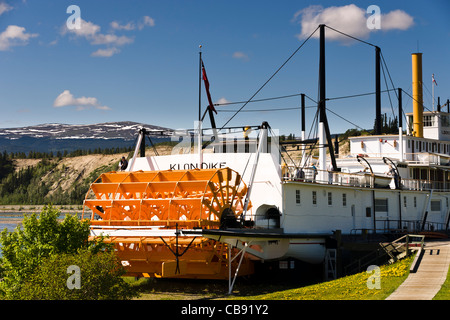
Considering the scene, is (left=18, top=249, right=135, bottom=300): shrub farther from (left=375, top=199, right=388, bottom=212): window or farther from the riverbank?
the riverbank

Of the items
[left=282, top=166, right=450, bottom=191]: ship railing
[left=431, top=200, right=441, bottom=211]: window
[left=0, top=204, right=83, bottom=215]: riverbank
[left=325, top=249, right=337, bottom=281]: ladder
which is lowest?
[left=0, top=204, right=83, bottom=215]: riverbank

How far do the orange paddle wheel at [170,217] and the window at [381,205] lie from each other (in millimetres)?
7031

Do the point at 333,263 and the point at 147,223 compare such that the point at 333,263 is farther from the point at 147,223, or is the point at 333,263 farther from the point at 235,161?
the point at 147,223

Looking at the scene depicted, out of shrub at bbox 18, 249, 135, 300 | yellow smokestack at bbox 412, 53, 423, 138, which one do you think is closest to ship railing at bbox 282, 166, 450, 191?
yellow smokestack at bbox 412, 53, 423, 138

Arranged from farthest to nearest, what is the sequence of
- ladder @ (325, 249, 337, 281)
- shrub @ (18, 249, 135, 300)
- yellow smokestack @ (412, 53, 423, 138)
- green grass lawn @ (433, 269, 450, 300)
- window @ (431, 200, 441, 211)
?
yellow smokestack @ (412, 53, 423, 138), window @ (431, 200, 441, 211), ladder @ (325, 249, 337, 281), shrub @ (18, 249, 135, 300), green grass lawn @ (433, 269, 450, 300)

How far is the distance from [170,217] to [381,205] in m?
10.5

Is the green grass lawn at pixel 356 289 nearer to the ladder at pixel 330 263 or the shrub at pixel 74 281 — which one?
the ladder at pixel 330 263

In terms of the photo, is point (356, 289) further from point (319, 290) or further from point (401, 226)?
point (401, 226)

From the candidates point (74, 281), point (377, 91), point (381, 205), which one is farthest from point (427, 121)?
point (74, 281)

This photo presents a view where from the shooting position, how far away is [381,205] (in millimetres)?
28047

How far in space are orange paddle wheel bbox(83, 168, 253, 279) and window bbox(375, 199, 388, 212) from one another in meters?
7.03

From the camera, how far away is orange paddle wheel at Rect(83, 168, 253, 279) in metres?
20.8
